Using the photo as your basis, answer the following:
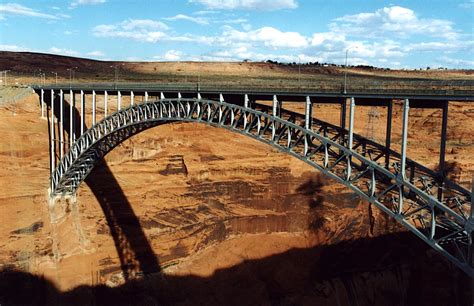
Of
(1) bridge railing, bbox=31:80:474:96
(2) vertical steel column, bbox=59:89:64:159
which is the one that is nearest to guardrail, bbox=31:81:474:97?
(1) bridge railing, bbox=31:80:474:96

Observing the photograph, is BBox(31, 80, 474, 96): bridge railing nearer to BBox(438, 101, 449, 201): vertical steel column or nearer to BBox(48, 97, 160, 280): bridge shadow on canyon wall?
BBox(438, 101, 449, 201): vertical steel column

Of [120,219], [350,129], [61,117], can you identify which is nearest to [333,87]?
[350,129]

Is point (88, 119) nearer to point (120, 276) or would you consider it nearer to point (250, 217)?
point (120, 276)

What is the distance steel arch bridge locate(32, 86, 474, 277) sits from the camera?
45.4ft

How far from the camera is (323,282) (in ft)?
114

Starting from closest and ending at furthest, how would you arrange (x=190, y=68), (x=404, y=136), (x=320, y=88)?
(x=404, y=136)
(x=320, y=88)
(x=190, y=68)

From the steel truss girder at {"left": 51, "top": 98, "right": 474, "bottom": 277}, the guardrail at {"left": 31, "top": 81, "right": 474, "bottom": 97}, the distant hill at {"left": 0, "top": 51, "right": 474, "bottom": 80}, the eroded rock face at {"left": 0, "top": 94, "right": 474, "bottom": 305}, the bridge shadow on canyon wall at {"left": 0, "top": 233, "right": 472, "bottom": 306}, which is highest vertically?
the distant hill at {"left": 0, "top": 51, "right": 474, "bottom": 80}

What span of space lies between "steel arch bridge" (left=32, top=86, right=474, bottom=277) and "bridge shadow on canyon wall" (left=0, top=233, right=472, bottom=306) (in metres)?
4.33

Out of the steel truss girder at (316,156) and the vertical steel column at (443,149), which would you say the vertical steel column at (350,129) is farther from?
the vertical steel column at (443,149)

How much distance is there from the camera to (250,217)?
120 ft

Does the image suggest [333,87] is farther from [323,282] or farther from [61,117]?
[323,282]

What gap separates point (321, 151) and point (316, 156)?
132 centimetres

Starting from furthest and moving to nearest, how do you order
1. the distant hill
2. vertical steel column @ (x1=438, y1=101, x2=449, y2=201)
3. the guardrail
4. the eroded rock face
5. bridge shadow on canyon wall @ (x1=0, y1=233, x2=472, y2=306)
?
1. the distant hill
2. bridge shadow on canyon wall @ (x1=0, y1=233, x2=472, y2=306)
3. the eroded rock face
4. the guardrail
5. vertical steel column @ (x1=438, y1=101, x2=449, y2=201)

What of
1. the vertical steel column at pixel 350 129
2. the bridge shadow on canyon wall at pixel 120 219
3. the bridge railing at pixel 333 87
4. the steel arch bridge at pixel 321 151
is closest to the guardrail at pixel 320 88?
the bridge railing at pixel 333 87
